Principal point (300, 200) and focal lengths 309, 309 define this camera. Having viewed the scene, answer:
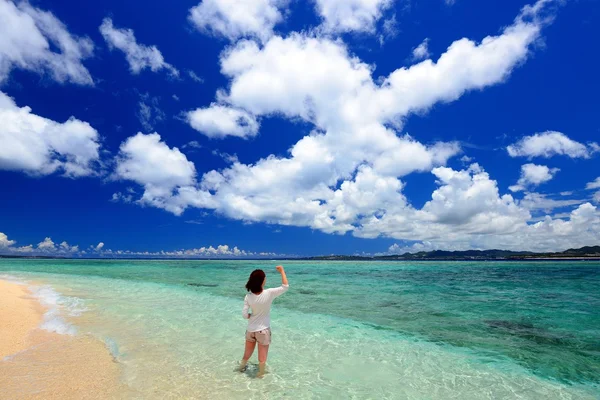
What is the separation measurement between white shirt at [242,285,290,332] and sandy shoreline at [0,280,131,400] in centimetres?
266

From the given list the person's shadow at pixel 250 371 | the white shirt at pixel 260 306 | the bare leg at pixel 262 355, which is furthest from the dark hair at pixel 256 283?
the person's shadow at pixel 250 371

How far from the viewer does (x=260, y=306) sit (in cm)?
650

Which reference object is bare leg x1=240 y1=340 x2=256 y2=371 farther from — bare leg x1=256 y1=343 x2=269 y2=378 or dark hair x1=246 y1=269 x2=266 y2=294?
dark hair x1=246 y1=269 x2=266 y2=294

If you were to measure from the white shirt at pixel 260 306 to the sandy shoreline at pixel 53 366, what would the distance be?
2.66m

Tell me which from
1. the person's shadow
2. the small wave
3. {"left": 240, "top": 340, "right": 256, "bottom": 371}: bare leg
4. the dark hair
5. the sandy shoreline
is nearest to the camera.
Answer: the sandy shoreline

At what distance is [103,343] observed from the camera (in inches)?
362

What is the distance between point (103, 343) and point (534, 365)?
12.3 m

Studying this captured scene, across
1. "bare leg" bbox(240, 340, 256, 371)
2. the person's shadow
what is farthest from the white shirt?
the person's shadow

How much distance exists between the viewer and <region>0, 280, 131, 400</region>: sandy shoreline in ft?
19.1

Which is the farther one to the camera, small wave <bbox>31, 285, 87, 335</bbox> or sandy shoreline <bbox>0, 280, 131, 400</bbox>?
small wave <bbox>31, 285, 87, 335</bbox>

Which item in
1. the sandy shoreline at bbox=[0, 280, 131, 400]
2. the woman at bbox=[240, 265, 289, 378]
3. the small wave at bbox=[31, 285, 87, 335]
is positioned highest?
the woman at bbox=[240, 265, 289, 378]

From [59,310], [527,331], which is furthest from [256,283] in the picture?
[59,310]

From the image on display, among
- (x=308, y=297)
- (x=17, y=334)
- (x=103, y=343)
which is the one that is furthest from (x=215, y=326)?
(x=308, y=297)

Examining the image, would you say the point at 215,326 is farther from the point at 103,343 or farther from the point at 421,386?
the point at 421,386
